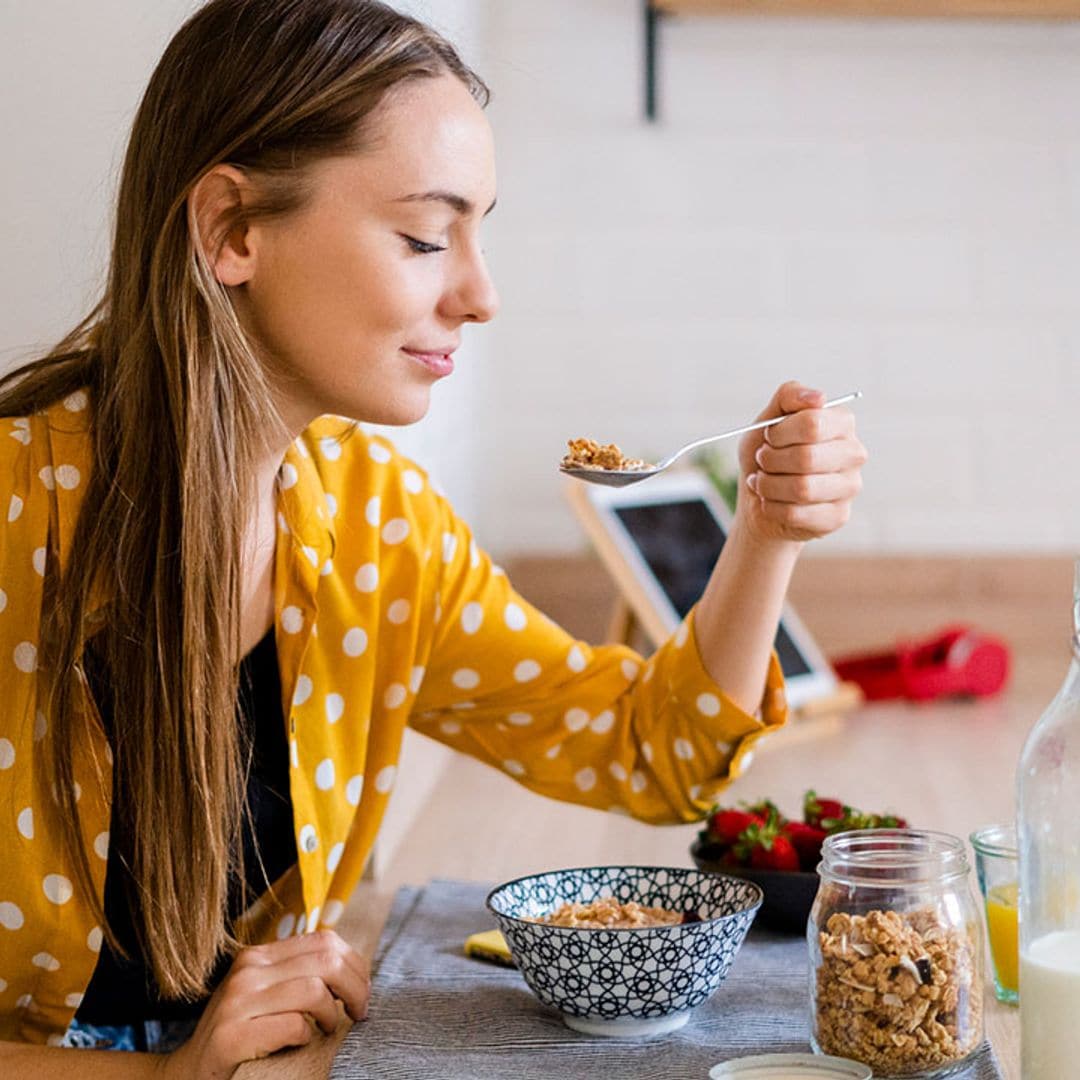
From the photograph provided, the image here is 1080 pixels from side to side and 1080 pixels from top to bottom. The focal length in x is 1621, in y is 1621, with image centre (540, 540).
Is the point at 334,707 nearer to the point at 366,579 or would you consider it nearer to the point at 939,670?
the point at 366,579

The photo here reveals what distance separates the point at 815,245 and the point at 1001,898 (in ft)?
5.27

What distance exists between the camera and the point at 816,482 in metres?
1.09

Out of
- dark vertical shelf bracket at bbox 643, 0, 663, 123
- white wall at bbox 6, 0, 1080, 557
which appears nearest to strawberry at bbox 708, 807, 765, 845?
white wall at bbox 6, 0, 1080, 557

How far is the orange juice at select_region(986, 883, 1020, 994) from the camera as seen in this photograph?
975 millimetres

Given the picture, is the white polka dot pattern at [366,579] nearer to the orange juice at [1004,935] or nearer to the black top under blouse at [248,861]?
the black top under blouse at [248,861]

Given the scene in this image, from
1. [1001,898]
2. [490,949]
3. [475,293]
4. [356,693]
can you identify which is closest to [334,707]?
[356,693]

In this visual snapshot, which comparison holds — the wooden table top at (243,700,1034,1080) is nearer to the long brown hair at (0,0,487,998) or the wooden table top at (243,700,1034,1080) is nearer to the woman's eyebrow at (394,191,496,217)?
the long brown hair at (0,0,487,998)

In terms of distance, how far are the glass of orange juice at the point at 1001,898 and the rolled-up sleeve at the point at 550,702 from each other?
26cm

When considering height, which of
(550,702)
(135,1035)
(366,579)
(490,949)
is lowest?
(135,1035)

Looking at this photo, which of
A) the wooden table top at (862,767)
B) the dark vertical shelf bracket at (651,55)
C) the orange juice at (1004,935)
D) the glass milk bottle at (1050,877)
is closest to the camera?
the glass milk bottle at (1050,877)

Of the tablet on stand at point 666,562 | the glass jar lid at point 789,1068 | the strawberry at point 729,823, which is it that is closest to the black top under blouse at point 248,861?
the strawberry at point 729,823

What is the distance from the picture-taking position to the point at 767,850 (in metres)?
1.12

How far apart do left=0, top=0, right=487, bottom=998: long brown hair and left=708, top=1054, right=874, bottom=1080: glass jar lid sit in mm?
390

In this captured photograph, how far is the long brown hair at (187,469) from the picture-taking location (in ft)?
3.43
